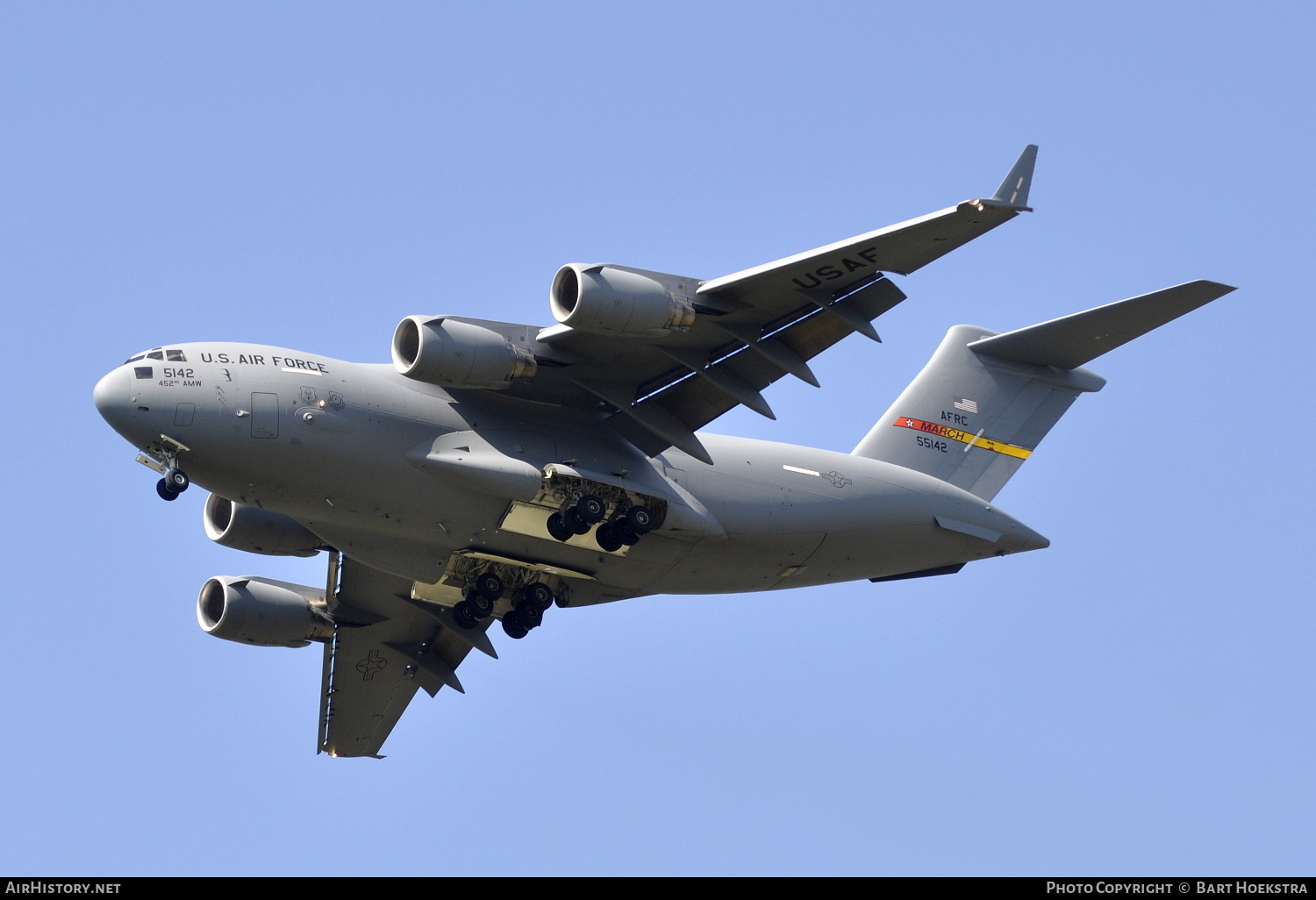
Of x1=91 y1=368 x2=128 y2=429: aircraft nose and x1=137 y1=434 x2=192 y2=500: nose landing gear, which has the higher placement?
x1=91 y1=368 x2=128 y2=429: aircraft nose

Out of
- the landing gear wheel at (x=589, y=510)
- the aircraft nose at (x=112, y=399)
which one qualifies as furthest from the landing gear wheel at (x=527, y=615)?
the aircraft nose at (x=112, y=399)

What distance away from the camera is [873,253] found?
581 inches

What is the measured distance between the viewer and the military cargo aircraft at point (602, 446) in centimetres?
1480

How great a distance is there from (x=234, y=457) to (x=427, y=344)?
6.17 feet

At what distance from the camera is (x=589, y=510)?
15875mm

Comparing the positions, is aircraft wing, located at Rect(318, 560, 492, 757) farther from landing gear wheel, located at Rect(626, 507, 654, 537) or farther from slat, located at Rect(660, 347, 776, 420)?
slat, located at Rect(660, 347, 776, 420)

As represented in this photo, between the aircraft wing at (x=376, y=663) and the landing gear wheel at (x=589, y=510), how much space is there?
3.82 metres

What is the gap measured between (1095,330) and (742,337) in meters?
4.32

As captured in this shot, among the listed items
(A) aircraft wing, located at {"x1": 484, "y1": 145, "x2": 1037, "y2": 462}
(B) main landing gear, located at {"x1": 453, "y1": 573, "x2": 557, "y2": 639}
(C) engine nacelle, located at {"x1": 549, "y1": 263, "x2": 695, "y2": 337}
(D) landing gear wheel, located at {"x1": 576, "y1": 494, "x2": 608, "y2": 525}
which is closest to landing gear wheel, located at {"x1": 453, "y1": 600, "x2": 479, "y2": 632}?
(B) main landing gear, located at {"x1": 453, "y1": 573, "x2": 557, "y2": 639}

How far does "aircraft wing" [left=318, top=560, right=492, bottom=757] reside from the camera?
1938 cm

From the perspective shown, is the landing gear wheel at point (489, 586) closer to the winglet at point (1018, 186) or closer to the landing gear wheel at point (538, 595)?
the landing gear wheel at point (538, 595)

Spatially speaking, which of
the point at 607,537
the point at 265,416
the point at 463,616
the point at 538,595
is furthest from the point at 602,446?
the point at 265,416
